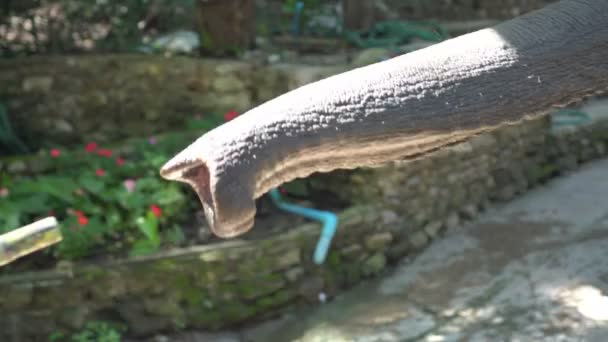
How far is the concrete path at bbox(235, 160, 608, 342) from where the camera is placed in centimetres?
404

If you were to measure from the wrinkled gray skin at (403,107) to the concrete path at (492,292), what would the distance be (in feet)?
8.82

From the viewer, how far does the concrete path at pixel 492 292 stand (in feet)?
13.3

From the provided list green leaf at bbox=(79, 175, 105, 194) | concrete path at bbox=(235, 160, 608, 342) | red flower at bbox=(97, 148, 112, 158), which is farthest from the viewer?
red flower at bbox=(97, 148, 112, 158)

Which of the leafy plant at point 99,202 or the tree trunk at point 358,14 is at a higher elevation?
the tree trunk at point 358,14

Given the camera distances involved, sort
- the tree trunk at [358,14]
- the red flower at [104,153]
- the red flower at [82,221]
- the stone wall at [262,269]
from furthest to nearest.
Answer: the tree trunk at [358,14] < the red flower at [104,153] < the red flower at [82,221] < the stone wall at [262,269]

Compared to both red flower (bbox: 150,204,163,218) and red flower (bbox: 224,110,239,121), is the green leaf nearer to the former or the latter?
red flower (bbox: 150,204,163,218)

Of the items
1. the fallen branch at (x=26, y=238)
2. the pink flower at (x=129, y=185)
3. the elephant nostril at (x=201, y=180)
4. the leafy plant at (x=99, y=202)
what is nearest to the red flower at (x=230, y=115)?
the leafy plant at (x=99, y=202)

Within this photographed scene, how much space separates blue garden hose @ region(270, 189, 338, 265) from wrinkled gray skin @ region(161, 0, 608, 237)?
322 centimetres

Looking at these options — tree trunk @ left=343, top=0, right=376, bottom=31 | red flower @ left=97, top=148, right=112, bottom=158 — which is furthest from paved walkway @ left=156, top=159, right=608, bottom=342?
tree trunk @ left=343, top=0, right=376, bottom=31

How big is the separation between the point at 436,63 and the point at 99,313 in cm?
336

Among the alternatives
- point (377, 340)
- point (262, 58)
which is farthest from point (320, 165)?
point (262, 58)

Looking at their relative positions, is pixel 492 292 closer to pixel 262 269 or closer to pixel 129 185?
pixel 262 269

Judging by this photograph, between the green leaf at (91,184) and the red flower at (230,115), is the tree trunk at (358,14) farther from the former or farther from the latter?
the green leaf at (91,184)

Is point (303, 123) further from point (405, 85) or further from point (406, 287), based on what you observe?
point (406, 287)
